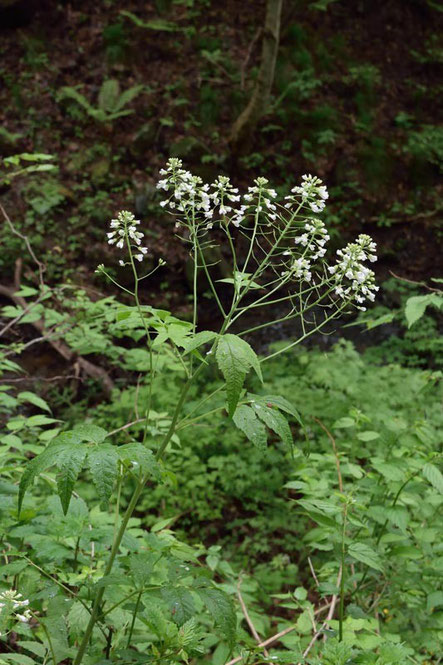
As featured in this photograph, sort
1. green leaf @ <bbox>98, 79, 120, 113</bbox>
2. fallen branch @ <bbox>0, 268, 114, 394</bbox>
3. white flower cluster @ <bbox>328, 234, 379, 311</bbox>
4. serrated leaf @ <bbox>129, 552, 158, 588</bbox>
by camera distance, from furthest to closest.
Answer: green leaf @ <bbox>98, 79, 120, 113</bbox>, fallen branch @ <bbox>0, 268, 114, 394</bbox>, white flower cluster @ <bbox>328, 234, 379, 311</bbox>, serrated leaf @ <bbox>129, 552, 158, 588</bbox>

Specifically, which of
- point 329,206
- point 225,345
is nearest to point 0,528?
point 225,345

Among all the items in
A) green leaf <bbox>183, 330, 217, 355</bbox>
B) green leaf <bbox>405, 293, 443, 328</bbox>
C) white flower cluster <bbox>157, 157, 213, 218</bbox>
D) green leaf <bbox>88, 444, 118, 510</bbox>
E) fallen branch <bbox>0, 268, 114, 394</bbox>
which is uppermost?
white flower cluster <bbox>157, 157, 213, 218</bbox>

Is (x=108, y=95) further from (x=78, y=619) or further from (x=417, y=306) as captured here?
(x=78, y=619)

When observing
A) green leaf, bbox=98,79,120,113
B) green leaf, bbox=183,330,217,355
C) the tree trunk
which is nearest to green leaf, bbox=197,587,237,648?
green leaf, bbox=183,330,217,355

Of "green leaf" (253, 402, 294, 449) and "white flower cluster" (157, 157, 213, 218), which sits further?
"white flower cluster" (157, 157, 213, 218)

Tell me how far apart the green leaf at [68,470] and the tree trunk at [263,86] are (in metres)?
8.29

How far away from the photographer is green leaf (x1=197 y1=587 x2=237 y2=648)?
1236 millimetres

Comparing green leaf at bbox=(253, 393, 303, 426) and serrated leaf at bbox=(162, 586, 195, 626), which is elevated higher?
green leaf at bbox=(253, 393, 303, 426)

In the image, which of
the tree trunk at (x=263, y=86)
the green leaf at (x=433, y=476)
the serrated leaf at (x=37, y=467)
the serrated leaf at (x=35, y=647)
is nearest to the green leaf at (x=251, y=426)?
the serrated leaf at (x=37, y=467)

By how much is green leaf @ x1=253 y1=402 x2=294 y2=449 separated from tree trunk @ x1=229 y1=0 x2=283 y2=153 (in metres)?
8.03

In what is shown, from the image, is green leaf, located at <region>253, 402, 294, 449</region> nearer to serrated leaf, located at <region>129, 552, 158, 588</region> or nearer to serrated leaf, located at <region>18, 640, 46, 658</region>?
serrated leaf, located at <region>129, 552, 158, 588</region>

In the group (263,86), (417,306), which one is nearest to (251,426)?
(417,306)

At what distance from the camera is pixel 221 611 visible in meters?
1.26

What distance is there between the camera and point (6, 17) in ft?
30.6
